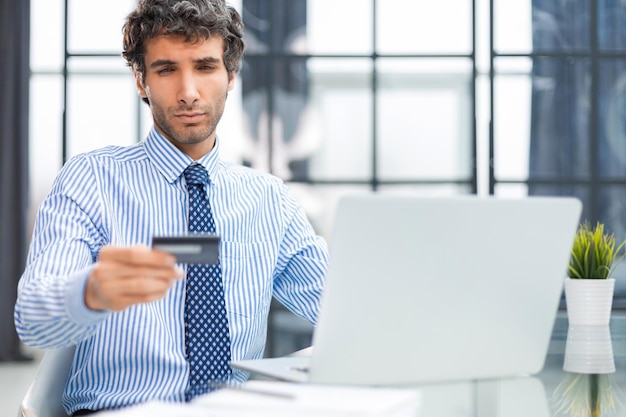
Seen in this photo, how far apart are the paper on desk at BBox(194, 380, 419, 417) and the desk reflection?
1.10 ft

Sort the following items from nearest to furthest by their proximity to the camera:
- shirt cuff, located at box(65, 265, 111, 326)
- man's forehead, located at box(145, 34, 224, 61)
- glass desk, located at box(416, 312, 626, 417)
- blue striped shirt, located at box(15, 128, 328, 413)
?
glass desk, located at box(416, 312, 626, 417) < shirt cuff, located at box(65, 265, 111, 326) < blue striped shirt, located at box(15, 128, 328, 413) < man's forehead, located at box(145, 34, 224, 61)

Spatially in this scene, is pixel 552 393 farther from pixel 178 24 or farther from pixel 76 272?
pixel 178 24

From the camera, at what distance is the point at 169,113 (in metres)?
1.56

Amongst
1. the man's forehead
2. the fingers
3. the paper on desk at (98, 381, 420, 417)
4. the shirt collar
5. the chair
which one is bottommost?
the chair

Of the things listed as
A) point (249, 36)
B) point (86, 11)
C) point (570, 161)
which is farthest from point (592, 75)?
point (86, 11)

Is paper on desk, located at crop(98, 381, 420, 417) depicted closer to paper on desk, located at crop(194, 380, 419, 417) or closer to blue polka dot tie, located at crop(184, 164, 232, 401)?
paper on desk, located at crop(194, 380, 419, 417)

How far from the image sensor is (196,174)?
5.23 ft

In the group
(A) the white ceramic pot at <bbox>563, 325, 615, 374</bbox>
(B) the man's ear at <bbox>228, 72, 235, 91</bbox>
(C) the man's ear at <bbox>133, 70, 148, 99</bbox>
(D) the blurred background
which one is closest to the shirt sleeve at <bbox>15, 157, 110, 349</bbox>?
(C) the man's ear at <bbox>133, 70, 148, 99</bbox>

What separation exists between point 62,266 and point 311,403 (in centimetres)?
65

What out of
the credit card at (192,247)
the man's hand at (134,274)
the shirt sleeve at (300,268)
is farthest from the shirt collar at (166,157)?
the credit card at (192,247)

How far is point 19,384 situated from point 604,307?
12.6 feet

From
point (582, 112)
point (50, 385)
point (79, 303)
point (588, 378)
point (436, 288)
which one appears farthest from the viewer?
point (582, 112)

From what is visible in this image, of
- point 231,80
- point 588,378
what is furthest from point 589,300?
point 231,80

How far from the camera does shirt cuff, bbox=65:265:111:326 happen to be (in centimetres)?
112
